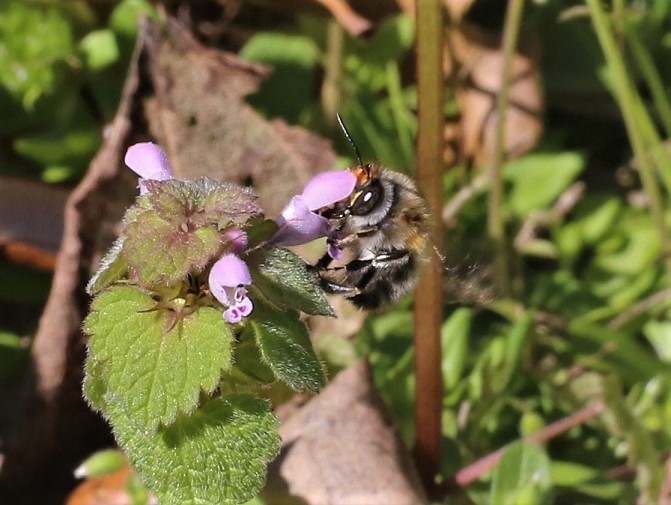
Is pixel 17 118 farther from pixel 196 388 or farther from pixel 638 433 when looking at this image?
pixel 638 433

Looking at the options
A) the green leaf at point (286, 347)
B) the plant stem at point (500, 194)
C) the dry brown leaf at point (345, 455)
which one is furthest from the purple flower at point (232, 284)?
the plant stem at point (500, 194)

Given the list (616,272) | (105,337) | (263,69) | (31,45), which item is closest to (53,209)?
(31,45)

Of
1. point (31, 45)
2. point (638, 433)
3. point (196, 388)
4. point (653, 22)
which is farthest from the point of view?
point (653, 22)

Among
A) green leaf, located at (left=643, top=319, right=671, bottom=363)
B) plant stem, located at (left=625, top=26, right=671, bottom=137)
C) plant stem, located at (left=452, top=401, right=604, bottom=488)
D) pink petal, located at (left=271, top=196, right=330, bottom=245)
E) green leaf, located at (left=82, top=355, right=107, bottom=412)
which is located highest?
plant stem, located at (left=625, top=26, right=671, bottom=137)

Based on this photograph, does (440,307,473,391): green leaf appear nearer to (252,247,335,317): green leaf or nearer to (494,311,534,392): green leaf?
(494,311,534,392): green leaf

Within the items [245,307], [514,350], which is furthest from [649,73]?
[245,307]

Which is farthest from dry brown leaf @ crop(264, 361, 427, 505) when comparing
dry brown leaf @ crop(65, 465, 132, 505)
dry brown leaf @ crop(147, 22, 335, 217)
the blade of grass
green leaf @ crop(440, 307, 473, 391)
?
the blade of grass

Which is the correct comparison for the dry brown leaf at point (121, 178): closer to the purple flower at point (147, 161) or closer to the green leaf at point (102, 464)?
the green leaf at point (102, 464)
